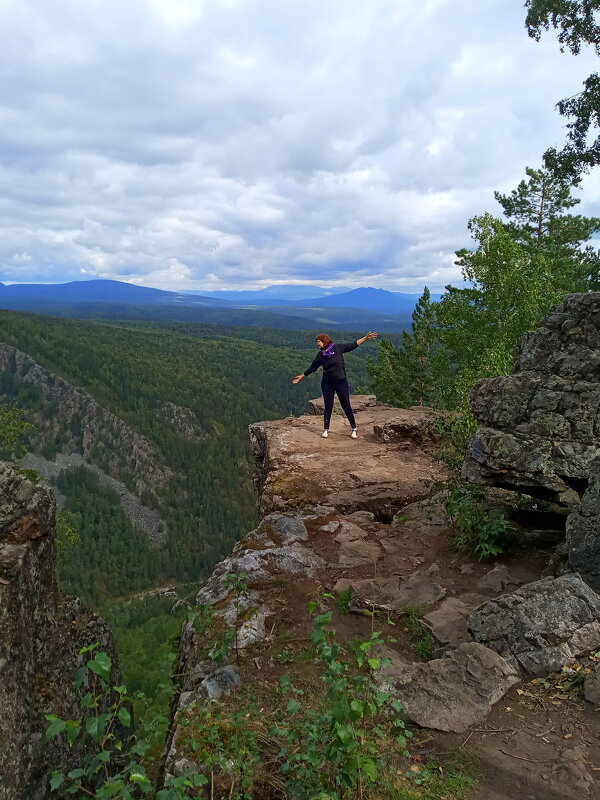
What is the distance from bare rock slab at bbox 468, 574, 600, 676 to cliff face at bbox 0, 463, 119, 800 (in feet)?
18.1

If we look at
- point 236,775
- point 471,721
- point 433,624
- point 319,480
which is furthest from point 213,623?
point 319,480

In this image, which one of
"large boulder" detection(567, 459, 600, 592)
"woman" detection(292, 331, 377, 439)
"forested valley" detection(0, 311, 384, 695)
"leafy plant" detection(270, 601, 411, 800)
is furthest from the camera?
"forested valley" detection(0, 311, 384, 695)

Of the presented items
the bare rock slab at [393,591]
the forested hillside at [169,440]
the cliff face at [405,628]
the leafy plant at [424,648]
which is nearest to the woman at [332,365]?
the cliff face at [405,628]

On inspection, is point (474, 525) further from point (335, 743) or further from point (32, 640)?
point (32, 640)

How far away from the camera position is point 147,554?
139 m

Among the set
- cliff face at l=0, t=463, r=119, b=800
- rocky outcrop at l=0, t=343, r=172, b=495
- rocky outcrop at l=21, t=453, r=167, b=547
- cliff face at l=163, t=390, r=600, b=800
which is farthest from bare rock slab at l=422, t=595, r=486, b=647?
rocky outcrop at l=0, t=343, r=172, b=495

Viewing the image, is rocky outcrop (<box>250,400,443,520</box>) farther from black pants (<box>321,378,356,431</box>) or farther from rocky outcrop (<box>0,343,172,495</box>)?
rocky outcrop (<box>0,343,172,495</box>)

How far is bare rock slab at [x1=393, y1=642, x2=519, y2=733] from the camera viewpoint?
189 inches

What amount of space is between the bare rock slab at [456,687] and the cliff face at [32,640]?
459cm

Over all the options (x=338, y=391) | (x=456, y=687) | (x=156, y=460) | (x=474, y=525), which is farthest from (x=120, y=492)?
(x=456, y=687)

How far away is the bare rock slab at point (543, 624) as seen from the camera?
5.38 meters

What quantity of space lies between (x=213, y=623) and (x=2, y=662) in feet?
8.34

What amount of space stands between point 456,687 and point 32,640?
5646 millimetres

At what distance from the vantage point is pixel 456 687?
5102 mm
